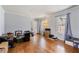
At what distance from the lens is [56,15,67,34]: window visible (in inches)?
121

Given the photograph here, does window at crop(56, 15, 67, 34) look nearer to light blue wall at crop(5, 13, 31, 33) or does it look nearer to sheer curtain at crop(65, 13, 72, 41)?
sheer curtain at crop(65, 13, 72, 41)

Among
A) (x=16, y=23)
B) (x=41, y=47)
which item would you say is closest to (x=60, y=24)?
(x=41, y=47)

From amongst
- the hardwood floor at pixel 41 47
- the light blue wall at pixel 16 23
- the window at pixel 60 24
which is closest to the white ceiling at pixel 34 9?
the light blue wall at pixel 16 23

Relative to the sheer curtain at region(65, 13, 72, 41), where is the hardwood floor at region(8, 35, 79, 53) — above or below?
below

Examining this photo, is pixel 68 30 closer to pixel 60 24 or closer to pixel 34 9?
pixel 60 24

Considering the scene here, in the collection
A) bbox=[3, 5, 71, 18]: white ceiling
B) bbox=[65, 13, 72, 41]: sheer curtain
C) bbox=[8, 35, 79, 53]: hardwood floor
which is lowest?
bbox=[8, 35, 79, 53]: hardwood floor

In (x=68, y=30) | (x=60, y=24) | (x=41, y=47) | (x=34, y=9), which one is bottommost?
(x=41, y=47)

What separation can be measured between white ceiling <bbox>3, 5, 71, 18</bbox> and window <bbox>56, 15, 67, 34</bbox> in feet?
0.87

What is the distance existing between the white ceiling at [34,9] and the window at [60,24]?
0.87ft

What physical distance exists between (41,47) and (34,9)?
1033 millimetres

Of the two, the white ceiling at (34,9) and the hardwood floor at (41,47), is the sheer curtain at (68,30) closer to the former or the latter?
the hardwood floor at (41,47)

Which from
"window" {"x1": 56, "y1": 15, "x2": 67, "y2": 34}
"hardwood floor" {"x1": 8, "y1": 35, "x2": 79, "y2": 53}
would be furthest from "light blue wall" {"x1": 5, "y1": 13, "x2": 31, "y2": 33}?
"window" {"x1": 56, "y1": 15, "x2": 67, "y2": 34}

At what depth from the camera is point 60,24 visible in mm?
3150
